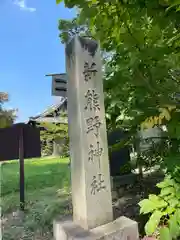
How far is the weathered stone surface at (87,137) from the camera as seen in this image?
294 centimetres

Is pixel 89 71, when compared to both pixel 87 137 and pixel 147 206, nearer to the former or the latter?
pixel 87 137

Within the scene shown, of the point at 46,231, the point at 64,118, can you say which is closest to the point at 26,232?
the point at 46,231

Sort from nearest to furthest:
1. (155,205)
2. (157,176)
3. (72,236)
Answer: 1. (155,205)
2. (72,236)
3. (157,176)

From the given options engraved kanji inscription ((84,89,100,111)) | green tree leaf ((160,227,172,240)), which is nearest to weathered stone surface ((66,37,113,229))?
engraved kanji inscription ((84,89,100,111))

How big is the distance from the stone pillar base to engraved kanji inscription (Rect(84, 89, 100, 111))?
1.33m

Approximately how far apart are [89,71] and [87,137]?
790 mm

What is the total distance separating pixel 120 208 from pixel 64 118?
3.30 m

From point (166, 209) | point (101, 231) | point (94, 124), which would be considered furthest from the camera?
point (94, 124)

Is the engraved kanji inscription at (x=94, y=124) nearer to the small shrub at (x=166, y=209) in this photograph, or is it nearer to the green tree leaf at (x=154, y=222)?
the small shrub at (x=166, y=209)

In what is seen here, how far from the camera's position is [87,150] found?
2982mm

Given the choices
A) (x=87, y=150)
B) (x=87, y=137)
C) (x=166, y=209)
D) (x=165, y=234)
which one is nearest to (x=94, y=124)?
(x=87, y=137)

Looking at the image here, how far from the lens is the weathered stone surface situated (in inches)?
116

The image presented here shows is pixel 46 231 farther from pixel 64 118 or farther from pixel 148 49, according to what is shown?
pixel 64 118

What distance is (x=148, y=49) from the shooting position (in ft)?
7.76
